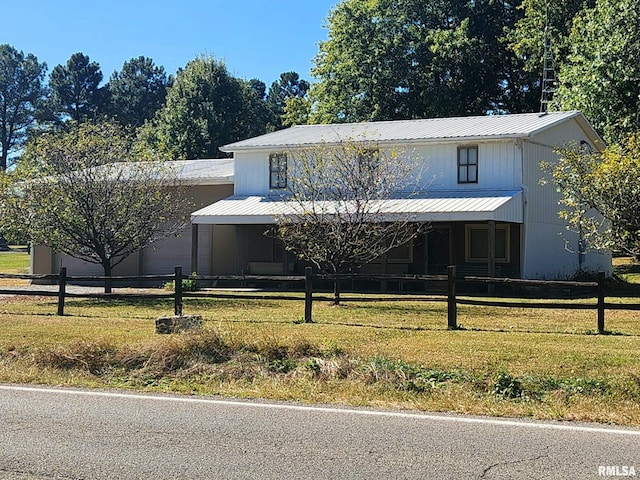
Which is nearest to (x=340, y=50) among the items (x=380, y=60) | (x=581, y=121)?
(x=380, y=60)

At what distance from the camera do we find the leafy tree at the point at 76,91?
3009 inches

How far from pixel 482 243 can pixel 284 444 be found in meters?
21.3

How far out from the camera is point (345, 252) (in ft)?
66.0

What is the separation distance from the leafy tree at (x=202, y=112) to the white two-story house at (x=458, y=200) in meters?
23.8

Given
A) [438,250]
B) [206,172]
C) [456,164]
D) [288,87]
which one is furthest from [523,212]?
[288,87]

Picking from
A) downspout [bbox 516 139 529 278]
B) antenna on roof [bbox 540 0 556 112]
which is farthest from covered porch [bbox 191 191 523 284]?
antenna on roof [bbox 540 0 556 112]

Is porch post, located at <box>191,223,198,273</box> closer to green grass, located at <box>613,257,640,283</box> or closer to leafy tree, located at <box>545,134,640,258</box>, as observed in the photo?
leafy tree, located at <box>545,134,640,258</box>

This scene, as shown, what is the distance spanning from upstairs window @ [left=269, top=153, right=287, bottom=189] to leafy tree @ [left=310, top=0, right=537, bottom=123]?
15034 millimetres

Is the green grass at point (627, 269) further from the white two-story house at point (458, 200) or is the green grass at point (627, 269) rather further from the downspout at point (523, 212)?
the downspout at point (523, 212)

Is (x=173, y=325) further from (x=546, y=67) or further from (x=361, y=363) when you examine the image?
(x=546, y=67)

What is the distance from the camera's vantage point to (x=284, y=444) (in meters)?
6.98

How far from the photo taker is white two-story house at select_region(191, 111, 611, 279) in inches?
1013

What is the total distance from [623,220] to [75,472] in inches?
480

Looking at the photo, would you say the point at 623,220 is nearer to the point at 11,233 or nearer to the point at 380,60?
the point at 11,233
